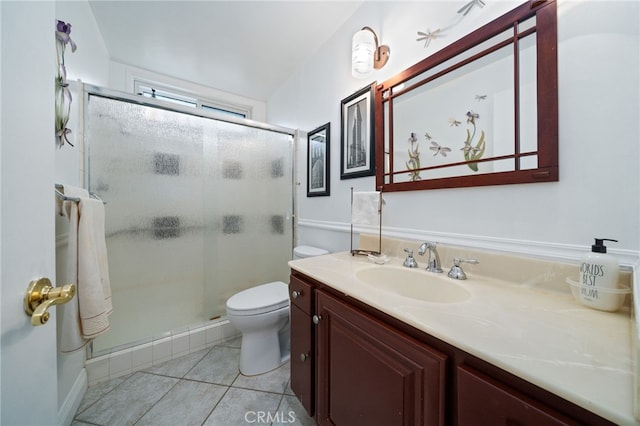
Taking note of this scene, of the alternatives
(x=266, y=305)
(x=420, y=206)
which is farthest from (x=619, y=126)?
(x=266, y=305)

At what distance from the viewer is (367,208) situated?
1.30 metres

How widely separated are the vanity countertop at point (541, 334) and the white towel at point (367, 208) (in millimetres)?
533

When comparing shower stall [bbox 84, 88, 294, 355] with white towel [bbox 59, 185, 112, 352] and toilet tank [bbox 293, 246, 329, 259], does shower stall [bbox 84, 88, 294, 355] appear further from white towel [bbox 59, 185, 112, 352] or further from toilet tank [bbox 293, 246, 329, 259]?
white towel [bbox 59, 185, 112, 352]

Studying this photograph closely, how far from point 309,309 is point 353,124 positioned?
1194mm

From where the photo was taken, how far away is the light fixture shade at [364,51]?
1.33 meters

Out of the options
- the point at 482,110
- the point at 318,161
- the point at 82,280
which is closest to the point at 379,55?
the point at 482,110

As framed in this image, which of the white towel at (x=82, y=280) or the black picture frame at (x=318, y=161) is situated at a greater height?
the black picture frame at (x=318, y=161)

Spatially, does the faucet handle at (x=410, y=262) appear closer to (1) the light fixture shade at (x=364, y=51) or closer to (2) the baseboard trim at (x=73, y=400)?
(1) the light fixture shade at (x=364, y=51)

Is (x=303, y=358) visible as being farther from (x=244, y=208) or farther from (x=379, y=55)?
(x=379, y=55)

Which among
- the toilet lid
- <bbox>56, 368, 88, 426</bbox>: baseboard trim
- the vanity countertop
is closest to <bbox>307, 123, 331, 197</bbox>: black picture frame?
the toilet lid

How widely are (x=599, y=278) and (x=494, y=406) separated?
50cm

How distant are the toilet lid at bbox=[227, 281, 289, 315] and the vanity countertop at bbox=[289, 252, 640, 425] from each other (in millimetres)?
774

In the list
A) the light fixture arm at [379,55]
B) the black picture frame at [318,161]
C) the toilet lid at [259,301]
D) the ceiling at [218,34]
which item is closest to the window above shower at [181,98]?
the ceiling at [218,34]

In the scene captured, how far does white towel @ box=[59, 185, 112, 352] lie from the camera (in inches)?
39.0
